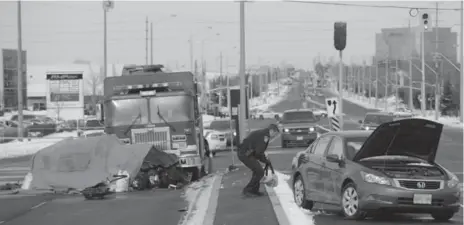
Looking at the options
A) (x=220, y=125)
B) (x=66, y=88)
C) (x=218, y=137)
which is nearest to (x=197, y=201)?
(x=218, y=137)

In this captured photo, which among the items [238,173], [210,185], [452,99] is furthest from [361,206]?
[452,99]

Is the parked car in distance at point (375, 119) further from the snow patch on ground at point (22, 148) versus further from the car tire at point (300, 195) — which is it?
the car tire at point (300, 195)

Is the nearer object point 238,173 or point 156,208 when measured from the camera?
point 156,208

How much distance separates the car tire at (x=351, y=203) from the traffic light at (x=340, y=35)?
12186mm

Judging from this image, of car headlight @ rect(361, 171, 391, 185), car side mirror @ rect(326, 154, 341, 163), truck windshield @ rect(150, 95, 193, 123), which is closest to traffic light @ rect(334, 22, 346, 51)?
truck windshield @ rect(150, 95, 193, 123)

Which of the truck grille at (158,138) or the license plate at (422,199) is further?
the truck grille at (158,138)

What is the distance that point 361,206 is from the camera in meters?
12.1

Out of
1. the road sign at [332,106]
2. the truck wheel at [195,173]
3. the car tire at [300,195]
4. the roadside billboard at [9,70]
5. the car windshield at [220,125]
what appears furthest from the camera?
the roadside billboard at [9,70]

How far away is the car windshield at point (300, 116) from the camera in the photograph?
4025 centimetres

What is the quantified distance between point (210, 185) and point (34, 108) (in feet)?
316

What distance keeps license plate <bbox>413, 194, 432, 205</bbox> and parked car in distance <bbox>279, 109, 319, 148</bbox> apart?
88.7 ft

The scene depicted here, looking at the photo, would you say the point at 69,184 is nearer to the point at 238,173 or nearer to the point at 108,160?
the point at 108,160

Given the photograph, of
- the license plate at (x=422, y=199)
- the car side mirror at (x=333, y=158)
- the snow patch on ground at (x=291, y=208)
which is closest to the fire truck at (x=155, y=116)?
the snow patch on ground at (x=291, y=208)

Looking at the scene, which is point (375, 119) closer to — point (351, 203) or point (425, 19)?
point (425, 19)
